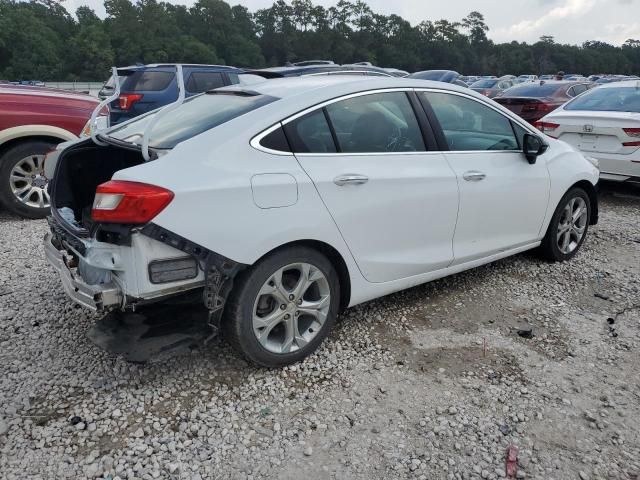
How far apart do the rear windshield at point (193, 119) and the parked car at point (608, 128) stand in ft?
17.0

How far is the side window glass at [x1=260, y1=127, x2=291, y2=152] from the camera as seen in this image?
2804mm

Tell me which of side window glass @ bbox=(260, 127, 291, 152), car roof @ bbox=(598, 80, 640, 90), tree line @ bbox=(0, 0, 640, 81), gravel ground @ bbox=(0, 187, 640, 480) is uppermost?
tree line @ bbox=(0, 0, 640, 81)

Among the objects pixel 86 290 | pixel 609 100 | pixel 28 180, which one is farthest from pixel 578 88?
pixel 86 290

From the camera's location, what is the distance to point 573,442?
2.51 metres

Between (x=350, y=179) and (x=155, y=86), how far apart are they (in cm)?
766

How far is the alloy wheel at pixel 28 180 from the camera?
5730 mm

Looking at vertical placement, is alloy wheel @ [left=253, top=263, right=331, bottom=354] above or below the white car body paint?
below

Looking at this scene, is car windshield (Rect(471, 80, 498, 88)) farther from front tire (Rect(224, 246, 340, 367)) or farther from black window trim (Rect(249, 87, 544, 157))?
front tire (Rect(224, 246, 340, 367))

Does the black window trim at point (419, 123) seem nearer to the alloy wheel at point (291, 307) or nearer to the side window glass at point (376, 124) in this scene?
the side window glass at point (376, 124)

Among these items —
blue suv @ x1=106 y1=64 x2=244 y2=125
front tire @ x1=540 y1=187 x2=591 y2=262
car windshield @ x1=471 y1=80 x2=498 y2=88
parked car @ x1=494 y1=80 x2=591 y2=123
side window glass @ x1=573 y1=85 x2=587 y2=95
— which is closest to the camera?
front tire @ x1=540 y1=187 x2=591 y2=262

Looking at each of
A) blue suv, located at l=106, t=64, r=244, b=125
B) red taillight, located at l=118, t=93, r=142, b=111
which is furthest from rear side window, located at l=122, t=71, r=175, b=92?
red taillight, located at l=118, t=93, r=142, b=111

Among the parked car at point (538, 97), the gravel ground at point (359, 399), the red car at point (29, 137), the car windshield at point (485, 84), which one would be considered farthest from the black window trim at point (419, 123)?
the car windshield at point (485, 84)

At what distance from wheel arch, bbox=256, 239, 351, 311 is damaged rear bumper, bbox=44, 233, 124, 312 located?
74 cm

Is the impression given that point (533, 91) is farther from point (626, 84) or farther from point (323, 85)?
point (323, 85)
